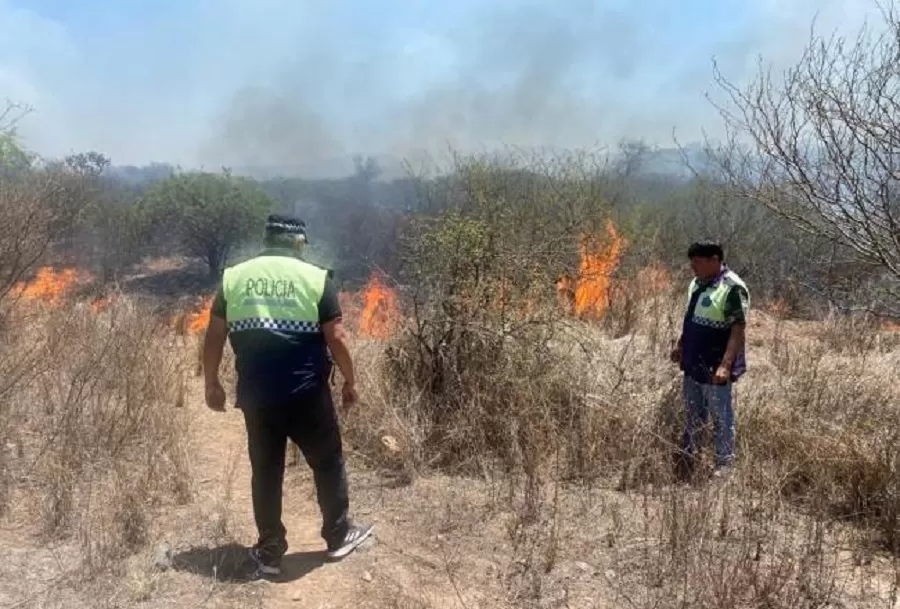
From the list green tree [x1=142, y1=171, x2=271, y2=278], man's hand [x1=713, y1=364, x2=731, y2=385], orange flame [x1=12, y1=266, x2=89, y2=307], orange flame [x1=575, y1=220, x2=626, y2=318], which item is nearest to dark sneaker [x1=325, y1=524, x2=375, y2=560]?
man's hand [x1=713, y1=364, x2=731, y2=385]

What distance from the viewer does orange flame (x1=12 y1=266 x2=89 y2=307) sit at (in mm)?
9914

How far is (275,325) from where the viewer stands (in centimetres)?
373

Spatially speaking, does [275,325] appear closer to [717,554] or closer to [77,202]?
[717,554]

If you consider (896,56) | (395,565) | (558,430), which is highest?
(896,56)

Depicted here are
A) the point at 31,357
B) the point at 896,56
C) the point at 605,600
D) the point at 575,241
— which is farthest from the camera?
the point at 575,241

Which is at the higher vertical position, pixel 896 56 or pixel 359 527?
pixel 896 56

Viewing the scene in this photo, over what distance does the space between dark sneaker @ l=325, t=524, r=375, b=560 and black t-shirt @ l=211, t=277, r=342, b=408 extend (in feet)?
2.95

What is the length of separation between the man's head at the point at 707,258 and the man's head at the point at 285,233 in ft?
9.12

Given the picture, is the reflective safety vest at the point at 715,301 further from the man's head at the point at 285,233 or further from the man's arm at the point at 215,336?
the man's arm at the point at 215,336

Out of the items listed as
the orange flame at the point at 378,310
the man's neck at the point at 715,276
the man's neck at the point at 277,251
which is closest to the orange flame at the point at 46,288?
the orange flame at the point at 378,310

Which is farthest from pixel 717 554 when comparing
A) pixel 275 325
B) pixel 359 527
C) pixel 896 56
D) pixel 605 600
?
pixel 896 56

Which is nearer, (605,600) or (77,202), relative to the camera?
(605,600)

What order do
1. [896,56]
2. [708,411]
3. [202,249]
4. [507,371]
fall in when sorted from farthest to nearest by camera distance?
[202,249]
[507,371]
[708,411]
[896,56]

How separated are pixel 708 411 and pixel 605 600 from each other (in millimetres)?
1887
